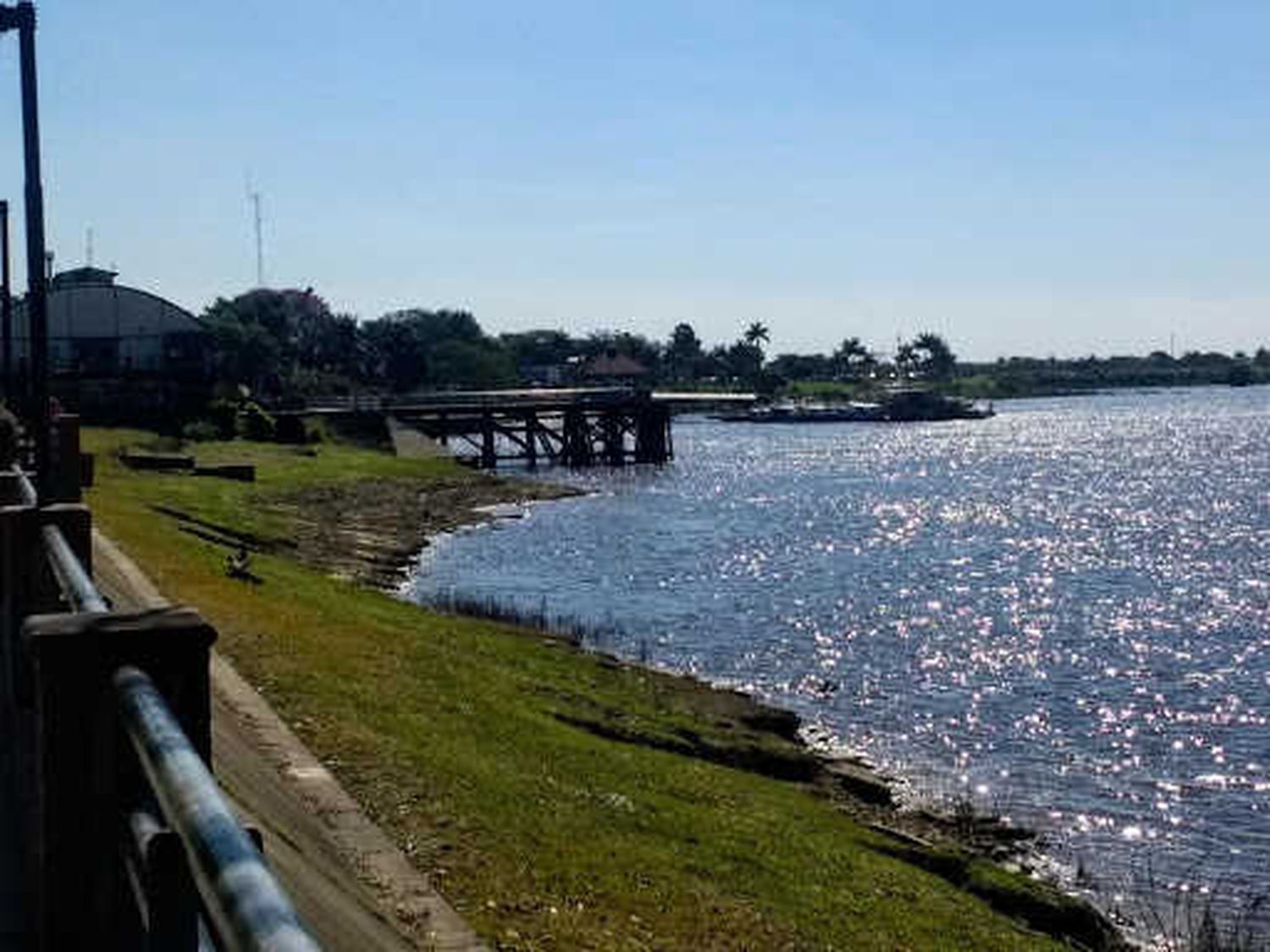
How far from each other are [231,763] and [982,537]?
196ft

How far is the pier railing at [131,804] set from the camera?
2930 mm

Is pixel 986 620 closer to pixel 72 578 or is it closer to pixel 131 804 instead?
pixel 72 578

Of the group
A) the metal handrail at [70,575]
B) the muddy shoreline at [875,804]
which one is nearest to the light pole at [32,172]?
the metal handrail at [70,575]

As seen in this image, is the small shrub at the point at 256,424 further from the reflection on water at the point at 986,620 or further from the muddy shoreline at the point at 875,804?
the muddy shoreline at the point at 875,804

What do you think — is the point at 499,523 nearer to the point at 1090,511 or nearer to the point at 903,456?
the point at 1090,511

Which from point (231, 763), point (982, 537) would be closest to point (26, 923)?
point (231, 763)

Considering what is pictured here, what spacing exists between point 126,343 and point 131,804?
82749mm

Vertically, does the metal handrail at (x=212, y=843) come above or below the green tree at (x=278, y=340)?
below

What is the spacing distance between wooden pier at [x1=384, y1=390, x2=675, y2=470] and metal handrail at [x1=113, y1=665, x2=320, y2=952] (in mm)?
94532

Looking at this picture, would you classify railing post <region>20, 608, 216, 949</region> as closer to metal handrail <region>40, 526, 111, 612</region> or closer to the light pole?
metal handrail <region>40, 526, 111, 612</region>

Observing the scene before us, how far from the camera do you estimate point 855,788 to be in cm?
2252

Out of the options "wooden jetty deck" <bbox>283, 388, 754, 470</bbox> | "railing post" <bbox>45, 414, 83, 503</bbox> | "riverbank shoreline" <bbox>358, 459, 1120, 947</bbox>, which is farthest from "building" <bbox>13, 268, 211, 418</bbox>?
"railing post" <bbox>45, 414, 83, 503</bbox>

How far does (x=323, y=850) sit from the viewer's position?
10.4 metres

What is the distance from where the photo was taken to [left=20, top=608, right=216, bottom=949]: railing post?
438cm
